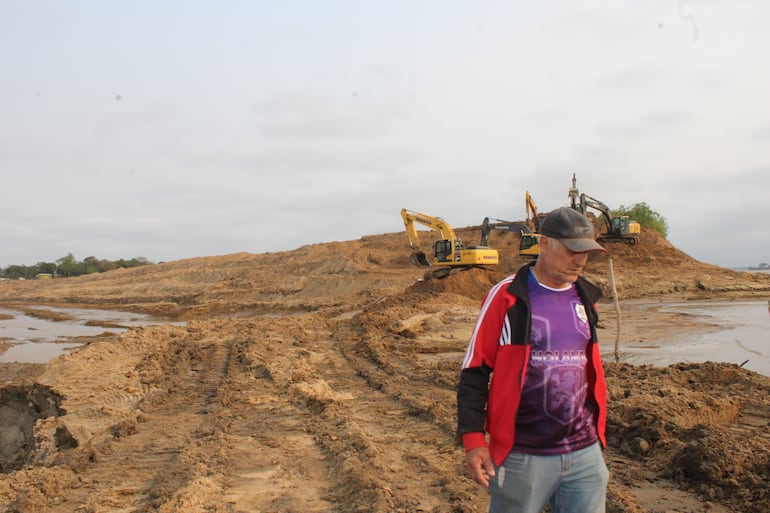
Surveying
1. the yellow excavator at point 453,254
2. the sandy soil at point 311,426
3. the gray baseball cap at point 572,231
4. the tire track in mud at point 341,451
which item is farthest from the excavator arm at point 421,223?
the gray baseball cap at point 572,231

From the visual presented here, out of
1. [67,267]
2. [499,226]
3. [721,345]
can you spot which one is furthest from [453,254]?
[67,267]

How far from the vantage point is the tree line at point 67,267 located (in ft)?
253

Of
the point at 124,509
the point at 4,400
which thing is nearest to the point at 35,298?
the point at 4,400

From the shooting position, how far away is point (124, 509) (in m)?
4.24

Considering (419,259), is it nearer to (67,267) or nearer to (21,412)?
(21,412)

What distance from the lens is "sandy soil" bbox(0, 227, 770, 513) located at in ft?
14.4

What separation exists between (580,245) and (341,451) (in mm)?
3673

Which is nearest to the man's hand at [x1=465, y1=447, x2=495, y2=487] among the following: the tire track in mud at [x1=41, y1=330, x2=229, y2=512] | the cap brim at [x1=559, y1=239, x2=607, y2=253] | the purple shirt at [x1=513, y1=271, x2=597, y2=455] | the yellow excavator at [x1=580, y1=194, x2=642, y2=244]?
the purple shirt at [x1=513, y1=271, x2=597, y2=455]

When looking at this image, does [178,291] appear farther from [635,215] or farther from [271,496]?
[271,496]

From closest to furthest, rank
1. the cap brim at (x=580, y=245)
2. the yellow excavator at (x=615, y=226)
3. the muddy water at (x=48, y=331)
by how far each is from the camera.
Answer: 1. the cap brim at (x=580, y=245)
2. the muddy water at (x=48, y=331)
3. the yellow excavator at (x=615, y=226)

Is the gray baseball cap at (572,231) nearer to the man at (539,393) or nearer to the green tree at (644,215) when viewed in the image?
the man at (539,393)

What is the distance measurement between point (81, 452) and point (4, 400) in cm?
464

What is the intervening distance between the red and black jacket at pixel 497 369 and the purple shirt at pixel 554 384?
6cm

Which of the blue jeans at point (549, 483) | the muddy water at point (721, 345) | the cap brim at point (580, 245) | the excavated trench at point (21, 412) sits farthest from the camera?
the muddy water at point (721, 345)
